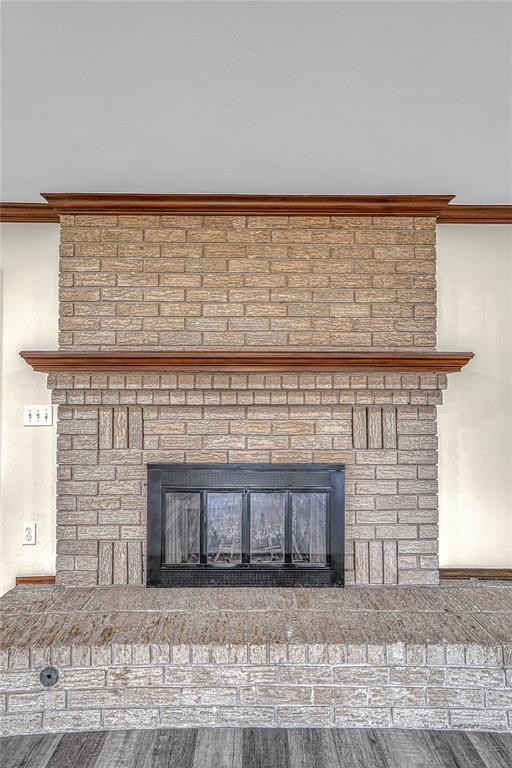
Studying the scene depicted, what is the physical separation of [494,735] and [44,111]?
2.74m

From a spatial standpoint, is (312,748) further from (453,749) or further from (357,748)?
(453,749)

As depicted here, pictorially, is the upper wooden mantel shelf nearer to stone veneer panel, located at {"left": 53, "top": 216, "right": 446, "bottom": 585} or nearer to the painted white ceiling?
stone veneer panel, located at {"left": 53, "top": 216, "right": 446, "bottom": 585}

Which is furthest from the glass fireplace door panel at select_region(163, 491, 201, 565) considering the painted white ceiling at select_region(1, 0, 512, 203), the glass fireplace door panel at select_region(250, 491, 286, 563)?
the painted white ceiling at select_region(1, 0, 512, 203)

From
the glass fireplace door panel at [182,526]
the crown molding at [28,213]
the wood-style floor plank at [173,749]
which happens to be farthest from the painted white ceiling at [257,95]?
the wood-style floor plank at [173,749]

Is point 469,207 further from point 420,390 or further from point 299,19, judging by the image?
point 299,19

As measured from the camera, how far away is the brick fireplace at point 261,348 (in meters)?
2.61

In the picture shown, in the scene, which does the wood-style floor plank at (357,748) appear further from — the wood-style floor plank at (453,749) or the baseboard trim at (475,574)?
the baseboard trim at (475,574)

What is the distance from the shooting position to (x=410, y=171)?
7.50 ft

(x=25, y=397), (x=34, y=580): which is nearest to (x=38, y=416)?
(x=25, y=397)

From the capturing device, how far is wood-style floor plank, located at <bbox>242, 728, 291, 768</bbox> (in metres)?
1.76

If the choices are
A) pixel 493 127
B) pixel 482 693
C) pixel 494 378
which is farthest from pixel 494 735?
pixel 493 127

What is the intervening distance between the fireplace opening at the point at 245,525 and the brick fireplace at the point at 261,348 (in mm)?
63

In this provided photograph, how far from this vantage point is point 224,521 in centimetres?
266

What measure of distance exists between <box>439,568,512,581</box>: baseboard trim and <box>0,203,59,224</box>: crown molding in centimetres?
271
